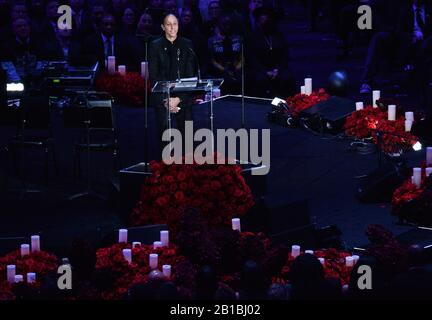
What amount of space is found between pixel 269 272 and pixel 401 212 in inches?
84.6

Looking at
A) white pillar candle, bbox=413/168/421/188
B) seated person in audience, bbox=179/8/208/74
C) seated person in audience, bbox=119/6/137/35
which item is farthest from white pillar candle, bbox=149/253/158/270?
seated person in audience, bbox=119/6/137/35

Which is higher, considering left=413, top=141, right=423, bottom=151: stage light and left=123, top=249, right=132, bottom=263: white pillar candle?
left=123, top=249, right=132, bottom=263: white pillar candle

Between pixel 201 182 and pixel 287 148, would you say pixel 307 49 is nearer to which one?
pixel 287 148

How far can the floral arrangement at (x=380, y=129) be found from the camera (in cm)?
1177

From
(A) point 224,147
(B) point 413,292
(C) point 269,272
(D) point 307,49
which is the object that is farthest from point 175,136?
(D) point 307,49

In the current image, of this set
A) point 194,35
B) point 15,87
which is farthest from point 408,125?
point 15,87

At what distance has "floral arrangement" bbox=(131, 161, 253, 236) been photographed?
9.84 m

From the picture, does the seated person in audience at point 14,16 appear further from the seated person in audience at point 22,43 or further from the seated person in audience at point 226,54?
the seated person in audience at point 226,54

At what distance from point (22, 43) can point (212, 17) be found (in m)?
2.38

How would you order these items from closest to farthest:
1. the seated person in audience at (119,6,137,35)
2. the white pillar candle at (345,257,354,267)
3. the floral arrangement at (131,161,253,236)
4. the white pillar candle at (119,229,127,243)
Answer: the white pillar candle at (345,257,354,267) → the white pillar candle at (119,229,127,243) → the floral arrangement at (131,161,253,236) → the seated person in audience at (119,6,137,35)

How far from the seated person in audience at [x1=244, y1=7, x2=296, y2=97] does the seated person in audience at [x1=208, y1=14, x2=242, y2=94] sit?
5.2 inches

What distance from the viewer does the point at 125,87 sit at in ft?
46.3

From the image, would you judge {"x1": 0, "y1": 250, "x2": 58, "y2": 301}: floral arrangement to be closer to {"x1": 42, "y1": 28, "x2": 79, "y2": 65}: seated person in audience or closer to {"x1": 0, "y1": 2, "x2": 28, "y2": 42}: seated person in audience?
{"x1": 42, "y1": 28, "x2": 79, "y2": 65}: seated person in audience

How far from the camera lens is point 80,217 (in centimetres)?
1038
